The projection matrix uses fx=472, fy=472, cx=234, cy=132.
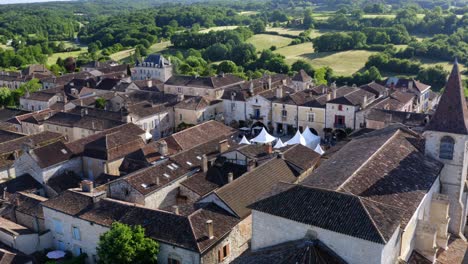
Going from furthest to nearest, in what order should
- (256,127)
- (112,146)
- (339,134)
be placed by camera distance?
(256,127), (339,134), (112,146)

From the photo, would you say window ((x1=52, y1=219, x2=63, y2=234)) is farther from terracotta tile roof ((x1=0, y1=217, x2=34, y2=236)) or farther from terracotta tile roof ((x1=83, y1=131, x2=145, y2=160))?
terracotta tile roof ((x1=83, y1=131, x2=145, y2=160))

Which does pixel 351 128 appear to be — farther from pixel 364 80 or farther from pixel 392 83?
pixel 364 80

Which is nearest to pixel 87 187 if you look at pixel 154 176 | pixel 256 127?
pixel 154 176

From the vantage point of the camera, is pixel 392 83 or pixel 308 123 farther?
pixel 392 83

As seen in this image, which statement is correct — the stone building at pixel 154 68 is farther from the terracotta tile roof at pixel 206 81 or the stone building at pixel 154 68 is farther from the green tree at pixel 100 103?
the green tree at pixel 100 103

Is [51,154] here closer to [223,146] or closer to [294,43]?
[223,146]

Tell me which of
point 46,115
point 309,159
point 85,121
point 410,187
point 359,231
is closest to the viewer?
point 359,231

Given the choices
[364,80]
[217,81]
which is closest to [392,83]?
[364,80]

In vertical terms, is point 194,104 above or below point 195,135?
above
